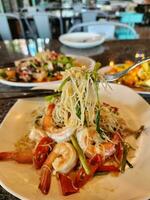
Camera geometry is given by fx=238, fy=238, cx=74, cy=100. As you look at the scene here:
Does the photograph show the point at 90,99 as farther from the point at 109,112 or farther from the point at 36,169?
the point at 36,169

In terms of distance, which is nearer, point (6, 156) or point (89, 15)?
point (6, 156)

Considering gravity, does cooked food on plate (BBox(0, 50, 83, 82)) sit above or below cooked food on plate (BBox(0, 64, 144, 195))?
below

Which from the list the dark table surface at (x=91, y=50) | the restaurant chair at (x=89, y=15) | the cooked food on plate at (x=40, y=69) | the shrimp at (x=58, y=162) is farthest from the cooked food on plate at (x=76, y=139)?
the restaurant chair at (x=89, y=15)

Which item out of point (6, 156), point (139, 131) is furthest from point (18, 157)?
point (139, 131)

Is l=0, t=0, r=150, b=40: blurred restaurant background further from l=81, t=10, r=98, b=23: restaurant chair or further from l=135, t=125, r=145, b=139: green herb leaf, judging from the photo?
l=135, t=125, r=145, b=139: green herb leaf

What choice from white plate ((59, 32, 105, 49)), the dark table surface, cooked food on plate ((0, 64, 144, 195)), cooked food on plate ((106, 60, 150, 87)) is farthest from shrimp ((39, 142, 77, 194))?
white plate ((59, 32, 105, 49))

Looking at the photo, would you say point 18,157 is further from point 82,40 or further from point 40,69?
point 82,40

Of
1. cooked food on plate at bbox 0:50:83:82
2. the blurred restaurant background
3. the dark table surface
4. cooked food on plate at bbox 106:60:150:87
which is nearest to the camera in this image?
cooked food on plate at bbox 106:60:150:87
